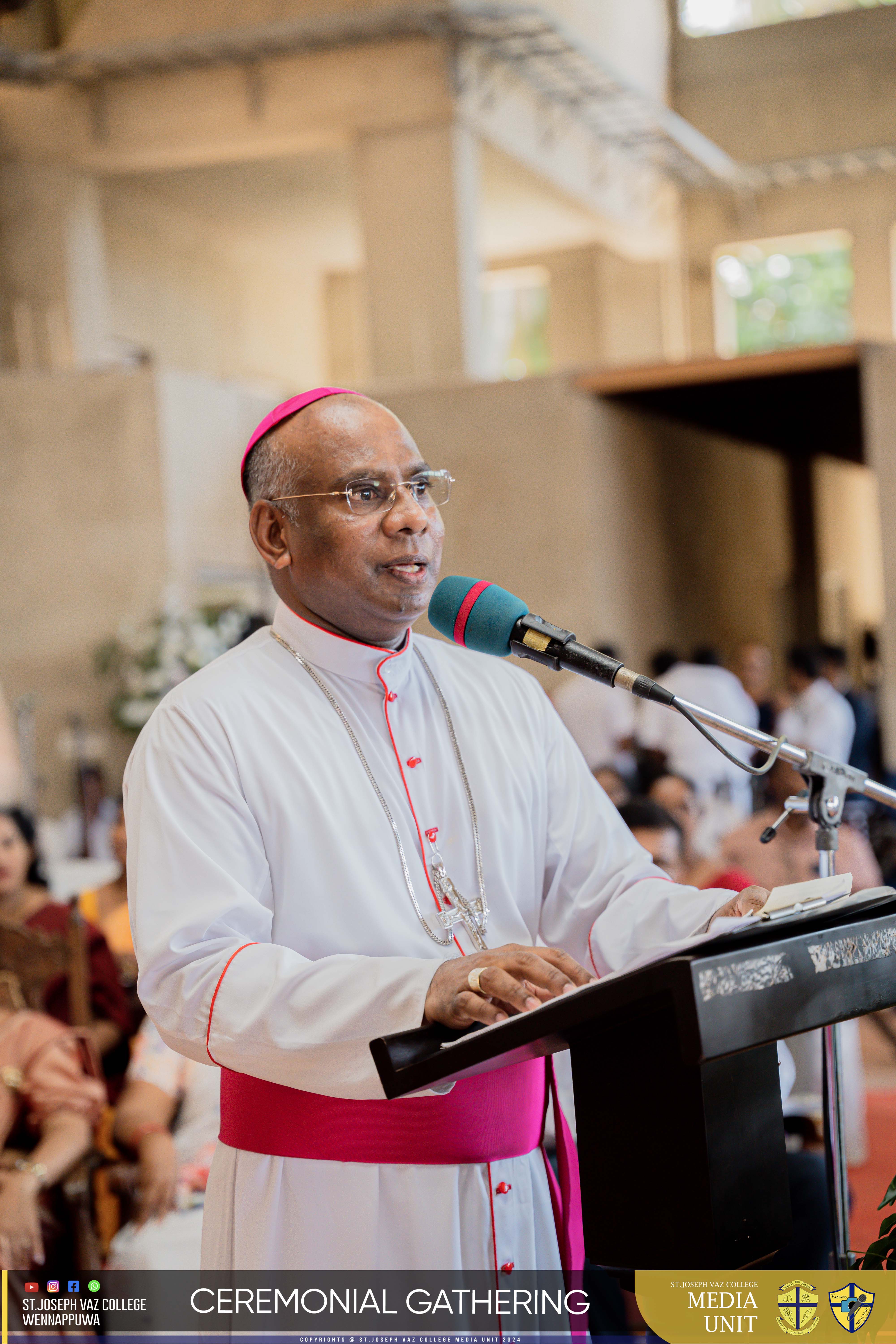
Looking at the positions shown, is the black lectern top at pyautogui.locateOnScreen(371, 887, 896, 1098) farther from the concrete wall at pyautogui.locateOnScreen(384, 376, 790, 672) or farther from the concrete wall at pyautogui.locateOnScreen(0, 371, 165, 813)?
the concrete wall at pyautogui.locateOnScreen(0, 371, 165, 813)

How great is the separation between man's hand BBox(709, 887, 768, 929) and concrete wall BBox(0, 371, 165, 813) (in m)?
8.11

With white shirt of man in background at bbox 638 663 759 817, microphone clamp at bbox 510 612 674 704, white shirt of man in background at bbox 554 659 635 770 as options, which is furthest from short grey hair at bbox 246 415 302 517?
white shirt of man in background at bbox 554 659 635 770

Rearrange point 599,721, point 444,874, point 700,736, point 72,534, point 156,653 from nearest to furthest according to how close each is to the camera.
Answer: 1. point 444,874
2. point 700,736
3. point 599,721
4. point 156,653
5. point 72,534

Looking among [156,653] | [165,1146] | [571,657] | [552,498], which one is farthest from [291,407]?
[552,498]

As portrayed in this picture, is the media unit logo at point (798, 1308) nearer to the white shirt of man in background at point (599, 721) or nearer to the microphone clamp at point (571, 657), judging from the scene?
the microphone clamp at point (571, 657)

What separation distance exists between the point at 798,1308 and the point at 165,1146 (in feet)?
7.06

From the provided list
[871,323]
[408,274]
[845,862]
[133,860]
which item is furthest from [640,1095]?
[871,323]

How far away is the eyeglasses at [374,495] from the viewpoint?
1.89m

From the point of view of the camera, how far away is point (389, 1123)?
180 centimetres

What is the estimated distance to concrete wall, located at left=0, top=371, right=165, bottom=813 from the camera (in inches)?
372

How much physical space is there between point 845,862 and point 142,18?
31.5 ft

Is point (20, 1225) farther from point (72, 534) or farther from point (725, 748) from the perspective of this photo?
point (72, 534)

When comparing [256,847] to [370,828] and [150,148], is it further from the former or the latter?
[150,148]

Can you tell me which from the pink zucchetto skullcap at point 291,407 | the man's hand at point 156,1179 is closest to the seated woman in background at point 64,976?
the man's hand at point 156,1179
